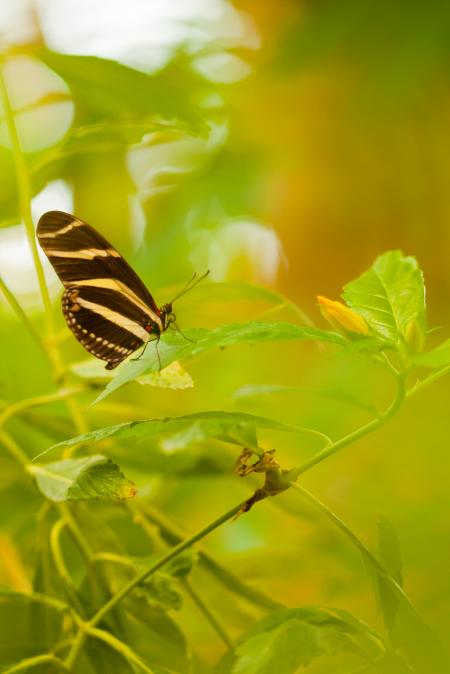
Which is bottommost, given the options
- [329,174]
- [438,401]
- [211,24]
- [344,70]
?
[438,401]

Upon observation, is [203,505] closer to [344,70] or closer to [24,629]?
[24,629]

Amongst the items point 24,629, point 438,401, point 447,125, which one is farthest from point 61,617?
point 447,125

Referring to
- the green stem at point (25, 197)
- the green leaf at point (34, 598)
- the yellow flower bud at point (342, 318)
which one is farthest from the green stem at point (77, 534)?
the yellow flower bud at point (342, 318)

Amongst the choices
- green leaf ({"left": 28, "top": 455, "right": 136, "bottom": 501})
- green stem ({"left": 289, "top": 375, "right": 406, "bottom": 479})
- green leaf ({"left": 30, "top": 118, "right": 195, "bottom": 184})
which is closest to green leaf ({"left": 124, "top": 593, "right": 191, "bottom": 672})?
green leaf ({"left": 28, "top": 455, "right": 136, "bottom": 501})

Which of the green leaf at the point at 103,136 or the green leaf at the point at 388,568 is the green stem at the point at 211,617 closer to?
the green leaf at the point at 388,568

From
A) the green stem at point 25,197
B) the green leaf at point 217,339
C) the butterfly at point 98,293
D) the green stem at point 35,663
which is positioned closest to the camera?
the green leaf at point 217,339

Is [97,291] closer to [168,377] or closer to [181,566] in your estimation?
[168,377]

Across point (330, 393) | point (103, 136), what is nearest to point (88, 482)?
point (330, 393)
